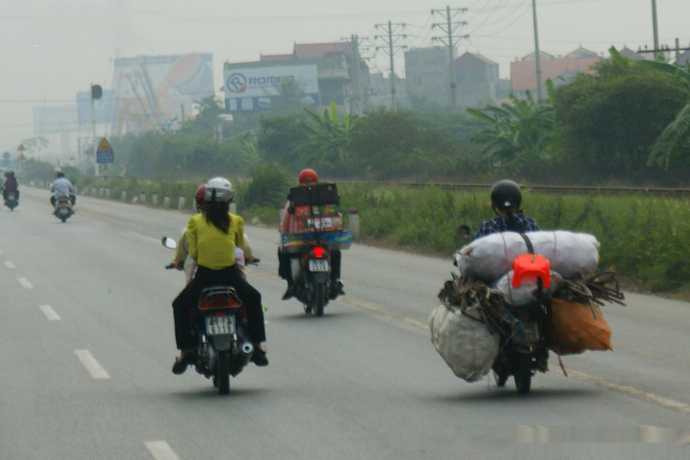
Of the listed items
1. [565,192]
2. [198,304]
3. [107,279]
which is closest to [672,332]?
[198,304]

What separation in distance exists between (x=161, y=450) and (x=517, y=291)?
2852 mm

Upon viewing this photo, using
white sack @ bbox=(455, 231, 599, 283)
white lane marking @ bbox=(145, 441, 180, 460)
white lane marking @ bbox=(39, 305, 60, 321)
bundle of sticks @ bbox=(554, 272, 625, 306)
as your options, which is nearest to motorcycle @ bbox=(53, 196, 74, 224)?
white lane marking @ bbox=(39, 305, 60, 321)

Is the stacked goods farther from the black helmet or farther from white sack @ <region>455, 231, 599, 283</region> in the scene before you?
white sack @ <region>455, 231, 599, 283</region>

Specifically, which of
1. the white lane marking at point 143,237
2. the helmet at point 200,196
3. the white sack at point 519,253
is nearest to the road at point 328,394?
the white sack at point 519,253

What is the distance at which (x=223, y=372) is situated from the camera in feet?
39.5

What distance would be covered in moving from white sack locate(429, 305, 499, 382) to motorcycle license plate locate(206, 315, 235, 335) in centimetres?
171

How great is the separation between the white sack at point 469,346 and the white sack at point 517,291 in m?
0.27

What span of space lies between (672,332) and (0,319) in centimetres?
844

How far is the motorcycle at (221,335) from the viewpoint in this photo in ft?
38.6

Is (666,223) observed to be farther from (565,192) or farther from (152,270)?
(565,192)

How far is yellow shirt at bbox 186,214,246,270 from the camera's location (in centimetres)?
1188

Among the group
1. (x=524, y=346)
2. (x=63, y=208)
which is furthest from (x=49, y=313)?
(x=63, y=208)

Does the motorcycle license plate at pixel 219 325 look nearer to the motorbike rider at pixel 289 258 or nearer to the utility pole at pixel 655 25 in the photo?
the motorbike rider at pixel 289 258

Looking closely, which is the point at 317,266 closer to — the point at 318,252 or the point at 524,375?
the point at 318,252
